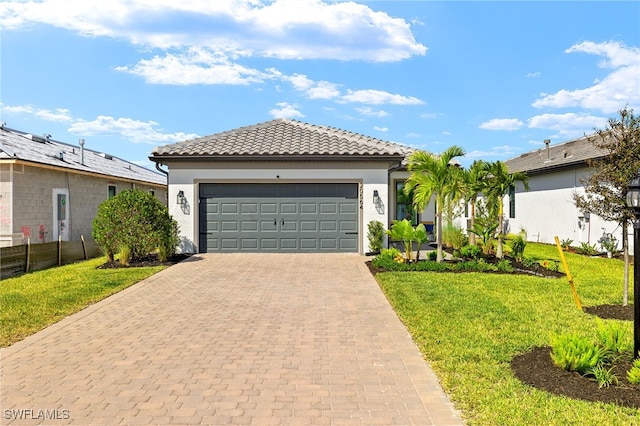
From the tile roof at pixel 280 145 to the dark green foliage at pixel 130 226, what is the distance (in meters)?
2.49

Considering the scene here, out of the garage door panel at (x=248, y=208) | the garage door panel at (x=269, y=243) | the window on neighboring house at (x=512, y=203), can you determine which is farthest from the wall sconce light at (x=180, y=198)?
the window on neighboring house at (x=512, y=203)

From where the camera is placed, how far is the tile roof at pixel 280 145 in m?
15.8

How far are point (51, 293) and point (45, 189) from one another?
9115 mm

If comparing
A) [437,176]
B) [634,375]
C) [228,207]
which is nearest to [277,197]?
[228,207]

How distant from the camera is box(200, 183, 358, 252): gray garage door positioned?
53.5 feet

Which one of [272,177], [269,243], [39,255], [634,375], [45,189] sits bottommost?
[634,375]

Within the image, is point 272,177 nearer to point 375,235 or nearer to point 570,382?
point 375,235

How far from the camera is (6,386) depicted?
4.85m

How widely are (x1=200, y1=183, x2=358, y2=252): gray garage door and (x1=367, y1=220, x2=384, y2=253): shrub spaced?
0.70 m

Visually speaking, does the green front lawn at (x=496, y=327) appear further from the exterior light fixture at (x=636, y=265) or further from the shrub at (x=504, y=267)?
the exterior light fixture at (x=636, y=265)

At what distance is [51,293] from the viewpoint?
9742 millimetres

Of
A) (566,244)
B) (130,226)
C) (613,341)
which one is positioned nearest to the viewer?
(613,341)

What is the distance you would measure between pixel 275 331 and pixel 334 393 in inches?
95.0

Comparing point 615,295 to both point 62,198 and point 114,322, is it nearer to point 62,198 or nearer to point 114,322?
point 114,322
